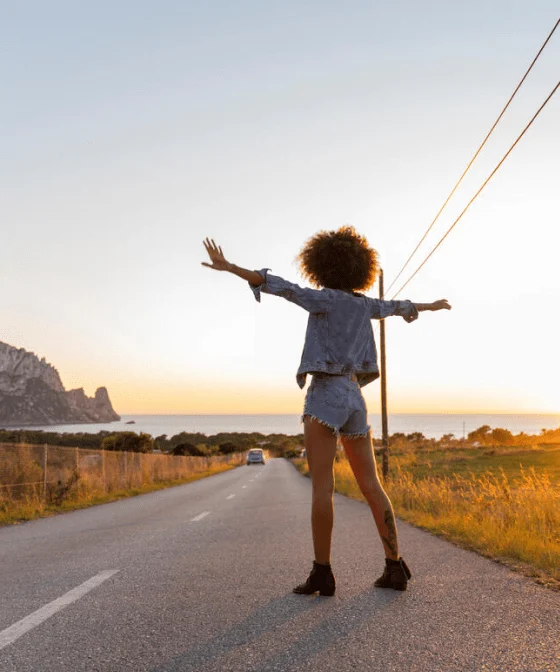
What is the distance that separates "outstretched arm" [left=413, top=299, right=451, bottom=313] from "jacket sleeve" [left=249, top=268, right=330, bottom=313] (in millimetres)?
818

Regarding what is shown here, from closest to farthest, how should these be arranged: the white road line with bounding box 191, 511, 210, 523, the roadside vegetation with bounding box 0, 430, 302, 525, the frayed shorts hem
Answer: the frayed shorts hem → the white road line with bounding box 191, 511, 210, 523 → the roadside vegetation with bounding box 0, 430, 302, 525

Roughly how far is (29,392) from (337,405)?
16886 centimetres

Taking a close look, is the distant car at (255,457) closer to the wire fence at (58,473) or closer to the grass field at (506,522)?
the wire fence at (58,473)

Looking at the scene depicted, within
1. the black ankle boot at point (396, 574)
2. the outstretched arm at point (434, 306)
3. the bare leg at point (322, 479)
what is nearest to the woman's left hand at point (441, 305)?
the outstretched arm at point (434, 306)

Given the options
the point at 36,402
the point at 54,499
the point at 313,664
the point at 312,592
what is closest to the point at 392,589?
the point at 312,592

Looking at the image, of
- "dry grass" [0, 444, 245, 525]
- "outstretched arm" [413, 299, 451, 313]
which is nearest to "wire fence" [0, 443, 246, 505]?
"dry grass" [0, 444, 245, 525]

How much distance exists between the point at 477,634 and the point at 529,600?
34.8 inches

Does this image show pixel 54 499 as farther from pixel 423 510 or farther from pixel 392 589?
pixel 392 589

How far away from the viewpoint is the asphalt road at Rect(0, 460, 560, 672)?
2451mm

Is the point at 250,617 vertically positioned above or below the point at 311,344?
below

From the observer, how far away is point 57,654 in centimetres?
258

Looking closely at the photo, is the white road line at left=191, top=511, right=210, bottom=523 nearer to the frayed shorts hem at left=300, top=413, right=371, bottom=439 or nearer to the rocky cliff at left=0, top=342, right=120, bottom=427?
the frayed shorts hem at left=300, top=413, right=371, bottom=439

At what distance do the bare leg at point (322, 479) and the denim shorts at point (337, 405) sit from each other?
0.06 m

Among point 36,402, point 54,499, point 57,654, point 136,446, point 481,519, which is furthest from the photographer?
point 36,402
